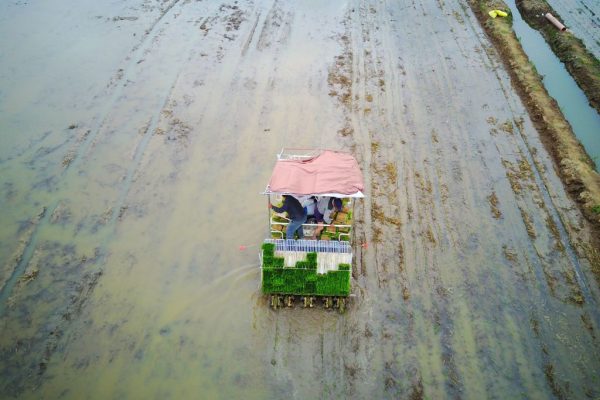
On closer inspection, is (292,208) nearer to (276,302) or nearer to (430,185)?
(276,302)

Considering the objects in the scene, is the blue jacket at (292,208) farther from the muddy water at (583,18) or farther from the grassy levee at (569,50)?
the muddy water at (583,18)

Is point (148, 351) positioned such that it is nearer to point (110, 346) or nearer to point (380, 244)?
point (110, 346)

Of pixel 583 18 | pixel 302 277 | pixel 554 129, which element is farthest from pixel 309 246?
pixel 583 18

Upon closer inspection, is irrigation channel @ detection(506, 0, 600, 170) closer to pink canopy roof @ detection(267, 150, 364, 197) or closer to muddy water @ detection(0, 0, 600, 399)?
muddy water @ detection(0, 0, 600, 399)

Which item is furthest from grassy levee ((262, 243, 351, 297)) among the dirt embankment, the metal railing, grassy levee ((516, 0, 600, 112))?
grassy levee ((516, 0, 600, 112))

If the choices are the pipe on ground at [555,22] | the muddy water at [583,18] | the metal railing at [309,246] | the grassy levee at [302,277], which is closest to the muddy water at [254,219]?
the grassy levee at [302,277]

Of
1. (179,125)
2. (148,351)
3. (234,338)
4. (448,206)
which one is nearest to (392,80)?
(448,206)
